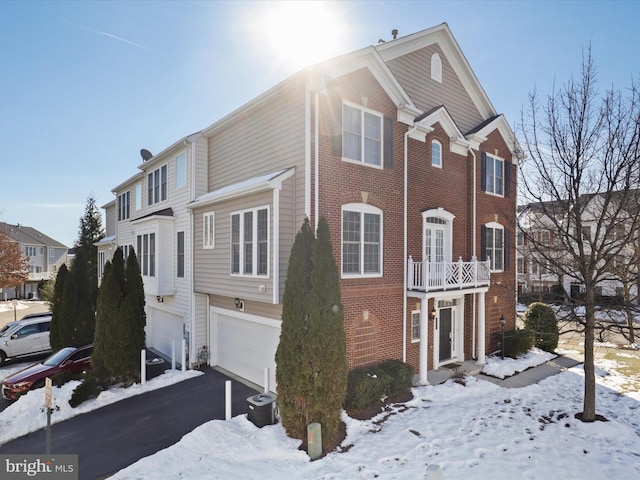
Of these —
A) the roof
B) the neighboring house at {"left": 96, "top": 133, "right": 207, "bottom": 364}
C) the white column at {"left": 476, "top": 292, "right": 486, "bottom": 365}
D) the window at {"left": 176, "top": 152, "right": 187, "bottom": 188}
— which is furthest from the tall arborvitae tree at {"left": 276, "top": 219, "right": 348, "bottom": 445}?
the roof

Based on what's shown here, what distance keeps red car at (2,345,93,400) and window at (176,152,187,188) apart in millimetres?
7565

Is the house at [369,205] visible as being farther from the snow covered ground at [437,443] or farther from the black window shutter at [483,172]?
the snow covered ground at [437,443]

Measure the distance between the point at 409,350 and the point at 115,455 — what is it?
9.28 metres

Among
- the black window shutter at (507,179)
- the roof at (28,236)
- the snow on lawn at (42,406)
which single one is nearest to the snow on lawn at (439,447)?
the snow on lawn at (42,406)

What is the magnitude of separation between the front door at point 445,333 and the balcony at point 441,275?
163 centimetres

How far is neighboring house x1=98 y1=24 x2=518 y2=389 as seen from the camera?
36.4ft

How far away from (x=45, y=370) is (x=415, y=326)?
13.5 meters

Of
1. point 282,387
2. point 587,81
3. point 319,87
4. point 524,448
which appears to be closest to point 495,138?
point 587,81

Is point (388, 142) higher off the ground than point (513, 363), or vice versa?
point (388, 142)

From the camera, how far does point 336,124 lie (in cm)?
1112

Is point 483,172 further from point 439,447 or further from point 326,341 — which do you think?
point 439,447

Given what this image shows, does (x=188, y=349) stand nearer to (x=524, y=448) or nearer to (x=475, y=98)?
(x=524, y=448)

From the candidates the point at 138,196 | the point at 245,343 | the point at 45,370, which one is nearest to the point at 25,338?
the point at 45,370

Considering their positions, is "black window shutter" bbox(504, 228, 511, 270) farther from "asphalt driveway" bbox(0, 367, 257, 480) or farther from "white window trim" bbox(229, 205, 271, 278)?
"asphalt driveway" bbox(0, 367, 257, 480)
